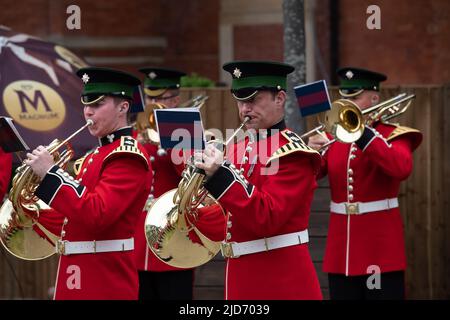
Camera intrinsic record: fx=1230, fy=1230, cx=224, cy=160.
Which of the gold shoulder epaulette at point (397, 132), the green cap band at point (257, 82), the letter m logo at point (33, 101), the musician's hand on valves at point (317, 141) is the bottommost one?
the musician's hand on valves at point (317, 141)

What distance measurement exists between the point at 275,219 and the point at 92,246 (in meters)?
1.10

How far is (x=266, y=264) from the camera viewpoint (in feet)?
19.9

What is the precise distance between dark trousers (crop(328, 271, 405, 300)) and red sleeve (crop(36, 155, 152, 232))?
7.51 ft

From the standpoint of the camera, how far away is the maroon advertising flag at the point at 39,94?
959cm

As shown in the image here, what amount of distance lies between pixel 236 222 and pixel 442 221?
3.91 metres

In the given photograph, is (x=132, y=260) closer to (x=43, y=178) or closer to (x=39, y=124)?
(x=43, y=178)

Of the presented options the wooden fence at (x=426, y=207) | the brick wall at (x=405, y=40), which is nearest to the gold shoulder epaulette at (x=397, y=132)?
the wooden fence at (x=426, y=207)

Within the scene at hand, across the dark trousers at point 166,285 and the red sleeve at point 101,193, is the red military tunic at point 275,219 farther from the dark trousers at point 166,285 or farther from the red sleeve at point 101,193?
the dark trousers at point 166,285

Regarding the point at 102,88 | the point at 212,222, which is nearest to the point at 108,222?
the point at 212,222

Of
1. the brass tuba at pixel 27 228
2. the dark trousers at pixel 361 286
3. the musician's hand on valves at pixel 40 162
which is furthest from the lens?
Result: the dark trousers at pixel 361 286

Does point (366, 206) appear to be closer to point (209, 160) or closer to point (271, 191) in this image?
point (271, 191)

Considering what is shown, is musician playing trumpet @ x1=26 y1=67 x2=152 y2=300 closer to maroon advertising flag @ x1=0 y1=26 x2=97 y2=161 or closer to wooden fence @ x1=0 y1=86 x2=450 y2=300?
maroon advertising flag @ x1=0 y1=26 x2=97 y2=161

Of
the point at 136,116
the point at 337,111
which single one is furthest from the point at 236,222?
the point at 136,116

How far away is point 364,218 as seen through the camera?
324 inches
